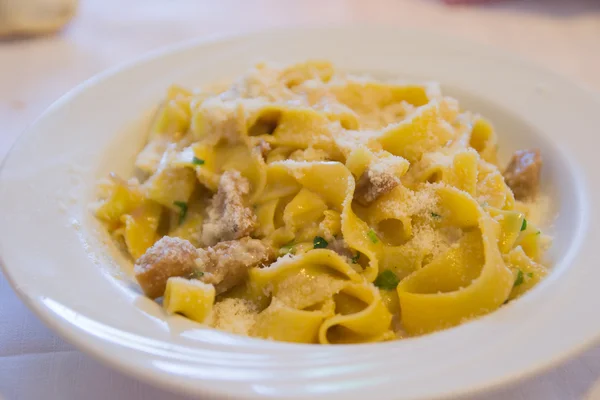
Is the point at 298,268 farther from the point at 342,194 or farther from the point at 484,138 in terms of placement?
the point at 484,138

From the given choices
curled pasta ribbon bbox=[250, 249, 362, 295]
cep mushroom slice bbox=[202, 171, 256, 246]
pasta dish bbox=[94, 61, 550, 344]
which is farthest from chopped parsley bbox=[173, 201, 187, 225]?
curled pasta ribbon bbox=[250, 249, 362, 295]

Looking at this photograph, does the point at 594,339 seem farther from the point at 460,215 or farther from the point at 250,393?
the point at 250,393

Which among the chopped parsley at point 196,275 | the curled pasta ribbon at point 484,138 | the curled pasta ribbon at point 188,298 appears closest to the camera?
the curled pasta ribbon at point 188,298

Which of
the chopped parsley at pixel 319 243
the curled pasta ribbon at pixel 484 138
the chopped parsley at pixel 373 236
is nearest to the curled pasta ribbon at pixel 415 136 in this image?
the curled pasta ribbon at pixel 484 138

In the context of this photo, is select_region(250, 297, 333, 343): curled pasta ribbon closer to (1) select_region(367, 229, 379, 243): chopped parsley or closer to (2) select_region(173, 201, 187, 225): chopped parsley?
(1) select_region(367, 229, 379, 243): chopped parsley

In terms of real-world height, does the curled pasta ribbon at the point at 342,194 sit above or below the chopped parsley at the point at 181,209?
above

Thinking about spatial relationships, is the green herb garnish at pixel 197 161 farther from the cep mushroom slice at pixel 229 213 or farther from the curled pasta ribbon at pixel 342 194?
the curled pasta ribbon at pixel 342 194

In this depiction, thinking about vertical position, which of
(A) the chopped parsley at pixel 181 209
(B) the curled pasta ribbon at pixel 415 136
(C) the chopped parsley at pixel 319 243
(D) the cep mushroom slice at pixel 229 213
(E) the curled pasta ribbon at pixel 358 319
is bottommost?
(E) the curled pasta ribbon at pixel 358 319

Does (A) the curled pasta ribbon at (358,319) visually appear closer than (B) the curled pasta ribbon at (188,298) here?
No
